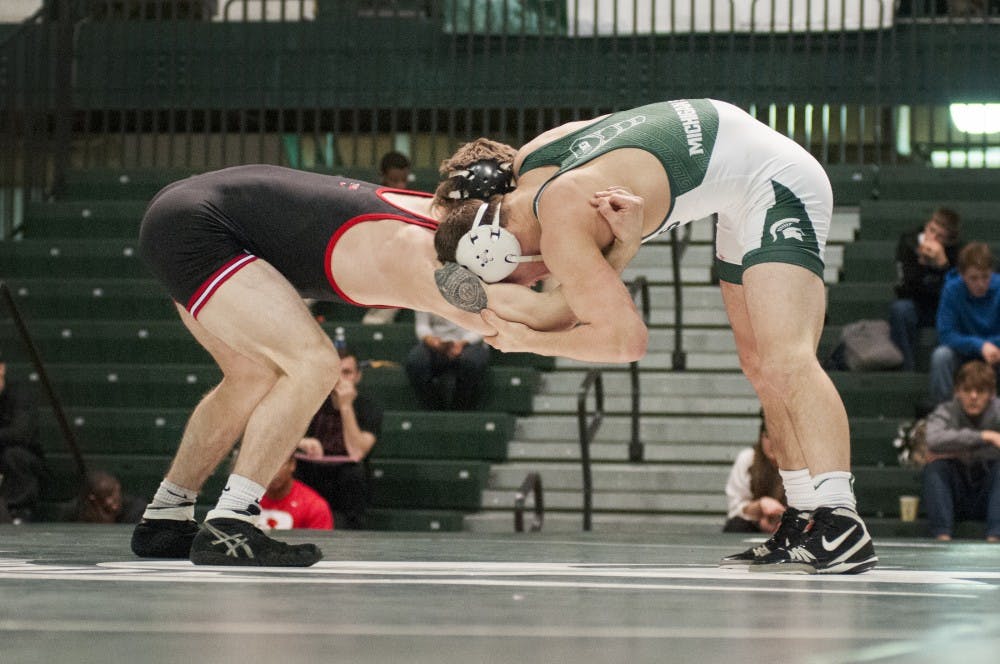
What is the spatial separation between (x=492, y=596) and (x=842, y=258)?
20.2 feet

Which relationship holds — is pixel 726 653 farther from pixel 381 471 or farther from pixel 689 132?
pixel 381 471

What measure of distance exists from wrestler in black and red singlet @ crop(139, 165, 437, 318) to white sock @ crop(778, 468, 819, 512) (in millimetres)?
1061

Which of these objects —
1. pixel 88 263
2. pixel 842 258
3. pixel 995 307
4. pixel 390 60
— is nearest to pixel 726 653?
pixel 995 307

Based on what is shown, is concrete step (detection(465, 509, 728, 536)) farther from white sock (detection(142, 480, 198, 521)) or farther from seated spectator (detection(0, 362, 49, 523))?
white sock (detection(142, 480, 198, 521))

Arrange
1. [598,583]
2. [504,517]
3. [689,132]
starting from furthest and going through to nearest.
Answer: [504,517] → [689,132] → [598,583]

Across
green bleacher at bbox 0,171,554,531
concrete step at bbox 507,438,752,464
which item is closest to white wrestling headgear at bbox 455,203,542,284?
green bleacher at bbox 0,171,554,531

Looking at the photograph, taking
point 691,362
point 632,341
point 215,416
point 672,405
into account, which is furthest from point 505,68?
point 632,341

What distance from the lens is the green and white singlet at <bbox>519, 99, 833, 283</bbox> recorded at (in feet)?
11.1

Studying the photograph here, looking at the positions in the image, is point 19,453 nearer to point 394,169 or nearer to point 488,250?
point 394,169

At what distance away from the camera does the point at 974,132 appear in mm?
9633

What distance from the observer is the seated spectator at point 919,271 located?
746cm

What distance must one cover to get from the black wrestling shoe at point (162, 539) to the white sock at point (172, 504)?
0.02m

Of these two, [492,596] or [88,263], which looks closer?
[492,596]

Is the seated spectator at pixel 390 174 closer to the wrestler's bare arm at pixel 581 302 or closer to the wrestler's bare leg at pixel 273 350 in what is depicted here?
the wrestler's bare leg at pixel 273 350
